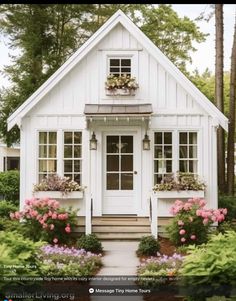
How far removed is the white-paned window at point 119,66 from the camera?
8992 millimetres

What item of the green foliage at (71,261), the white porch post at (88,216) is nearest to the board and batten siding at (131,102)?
the white porch post at (88,216)

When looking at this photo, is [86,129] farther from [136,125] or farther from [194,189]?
[194,189]

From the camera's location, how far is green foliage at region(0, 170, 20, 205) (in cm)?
1167

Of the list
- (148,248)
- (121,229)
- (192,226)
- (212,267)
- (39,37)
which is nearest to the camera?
(212,267)

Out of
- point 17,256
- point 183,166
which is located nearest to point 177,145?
point 183,166

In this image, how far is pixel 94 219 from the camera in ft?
28.7

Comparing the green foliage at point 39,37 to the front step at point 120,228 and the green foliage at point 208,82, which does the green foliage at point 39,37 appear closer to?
the green foliage at point 208,82

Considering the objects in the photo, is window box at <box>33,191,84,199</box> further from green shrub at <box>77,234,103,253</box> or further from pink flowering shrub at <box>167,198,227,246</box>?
pink flowering shrub at <box>167,198,227,246</box>

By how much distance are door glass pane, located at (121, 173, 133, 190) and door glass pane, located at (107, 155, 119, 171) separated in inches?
7.9

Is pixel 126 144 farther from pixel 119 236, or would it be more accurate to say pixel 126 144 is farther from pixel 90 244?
pixel 90 244

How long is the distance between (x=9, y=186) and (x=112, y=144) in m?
4.08

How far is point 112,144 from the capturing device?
905cm

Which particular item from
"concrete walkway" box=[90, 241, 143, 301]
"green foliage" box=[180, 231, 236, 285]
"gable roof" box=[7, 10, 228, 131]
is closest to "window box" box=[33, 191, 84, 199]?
"concrete walkway" box=[90, 241, 143, 301]

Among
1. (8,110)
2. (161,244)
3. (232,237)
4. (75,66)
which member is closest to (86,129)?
(75,66)
